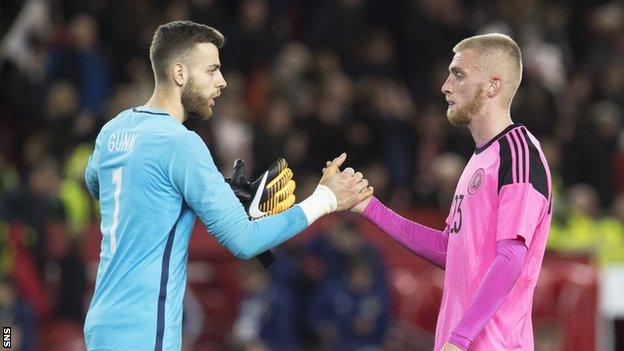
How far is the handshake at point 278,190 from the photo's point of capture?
5.70 m

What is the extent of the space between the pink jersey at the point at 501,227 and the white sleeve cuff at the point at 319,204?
578 millimetres

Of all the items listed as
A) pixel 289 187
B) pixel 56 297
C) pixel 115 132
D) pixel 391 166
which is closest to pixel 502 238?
pixel 289 187

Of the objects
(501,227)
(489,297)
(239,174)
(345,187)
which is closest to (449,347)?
(489,297)

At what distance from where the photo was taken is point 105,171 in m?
5.50

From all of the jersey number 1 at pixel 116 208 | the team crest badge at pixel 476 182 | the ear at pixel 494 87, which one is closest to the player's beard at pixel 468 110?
the ear at pixel 494 87

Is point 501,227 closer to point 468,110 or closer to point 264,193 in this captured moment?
point 468,110

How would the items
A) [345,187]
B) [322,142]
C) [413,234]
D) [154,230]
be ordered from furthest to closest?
[322,142]
[413,234]
[345,187]
[154,230]

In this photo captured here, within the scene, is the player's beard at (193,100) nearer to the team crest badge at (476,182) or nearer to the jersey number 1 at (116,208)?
the jersey number 1 at (116,208)

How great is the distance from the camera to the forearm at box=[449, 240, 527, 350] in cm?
520

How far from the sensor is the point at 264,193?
570 centimetres

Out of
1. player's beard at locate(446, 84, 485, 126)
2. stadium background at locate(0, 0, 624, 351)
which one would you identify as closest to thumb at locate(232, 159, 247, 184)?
player's beard at locate(446, 84, 485, 126)

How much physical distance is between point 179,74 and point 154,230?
0.73 m

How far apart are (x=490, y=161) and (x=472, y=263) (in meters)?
0.46

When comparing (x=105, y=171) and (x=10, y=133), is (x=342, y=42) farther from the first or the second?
(x=105, y=171)
